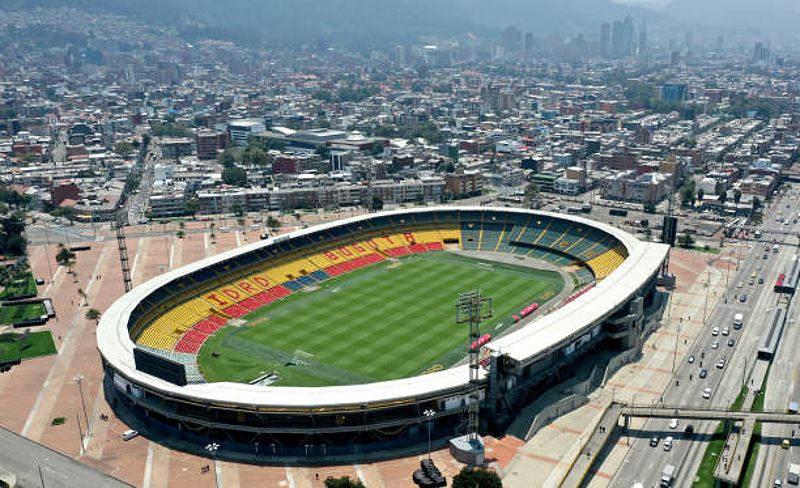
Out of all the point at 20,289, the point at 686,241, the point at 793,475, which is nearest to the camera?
the point at 793,475

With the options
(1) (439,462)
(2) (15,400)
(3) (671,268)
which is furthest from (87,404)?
(3) (671,268)

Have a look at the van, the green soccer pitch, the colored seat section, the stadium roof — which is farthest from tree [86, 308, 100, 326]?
the van

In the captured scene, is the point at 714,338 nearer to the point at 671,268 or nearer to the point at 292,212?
the point at 671,268

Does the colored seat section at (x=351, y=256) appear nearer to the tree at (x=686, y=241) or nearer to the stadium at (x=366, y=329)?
the stadium at (x=366, y=329)

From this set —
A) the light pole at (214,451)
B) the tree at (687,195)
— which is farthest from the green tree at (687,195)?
the light pole at (214,451)

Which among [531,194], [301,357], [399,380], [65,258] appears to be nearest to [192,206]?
[65,258]

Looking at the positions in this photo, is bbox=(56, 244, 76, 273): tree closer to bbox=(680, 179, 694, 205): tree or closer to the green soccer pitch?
the green soccer pitch

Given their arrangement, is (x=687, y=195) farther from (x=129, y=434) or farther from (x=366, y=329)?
(x=129, y=434)
